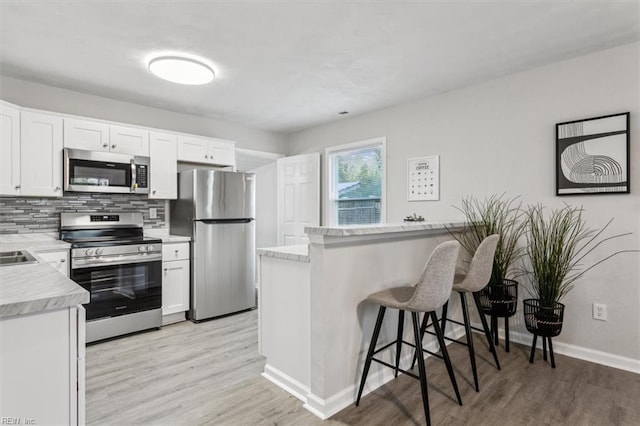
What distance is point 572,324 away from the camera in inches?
109

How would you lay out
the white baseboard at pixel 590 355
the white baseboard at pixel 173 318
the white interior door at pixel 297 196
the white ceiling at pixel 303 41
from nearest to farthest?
1. the white ceiling at pixel 303 41
2. the white baseboard at pixel 590 355
3. the white baseboard at pixel 173 318
4. the white interior door at pixel 297 196

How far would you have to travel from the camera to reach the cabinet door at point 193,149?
12.9 ft

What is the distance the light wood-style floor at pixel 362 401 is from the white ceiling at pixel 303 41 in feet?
7.92

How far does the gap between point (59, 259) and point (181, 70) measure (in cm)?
189

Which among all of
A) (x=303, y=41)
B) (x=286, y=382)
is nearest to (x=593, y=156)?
(x=303, y=41)

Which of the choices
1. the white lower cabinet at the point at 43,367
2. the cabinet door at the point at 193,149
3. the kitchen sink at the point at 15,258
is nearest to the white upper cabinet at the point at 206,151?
the cabinet door at the point at 193,149

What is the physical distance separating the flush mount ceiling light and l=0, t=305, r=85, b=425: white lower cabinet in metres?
2.24

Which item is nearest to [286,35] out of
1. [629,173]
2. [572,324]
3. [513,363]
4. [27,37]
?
[27,37]

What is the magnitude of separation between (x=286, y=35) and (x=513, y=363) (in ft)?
9.79

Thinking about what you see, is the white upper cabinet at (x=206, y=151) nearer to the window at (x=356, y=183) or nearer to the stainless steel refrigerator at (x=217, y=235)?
the stainless steel refrigerator at (x=217, y=235)

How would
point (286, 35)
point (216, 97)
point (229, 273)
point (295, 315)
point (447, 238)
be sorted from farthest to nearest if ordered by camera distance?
point (229, 273), point (216, 97), point (447, 238), point (286, 35), point (295, 315)

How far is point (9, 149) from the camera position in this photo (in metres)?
2.87

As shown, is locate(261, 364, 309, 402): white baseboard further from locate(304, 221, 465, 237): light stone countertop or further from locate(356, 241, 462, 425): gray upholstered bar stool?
locate(304, 221, 465, 237): light stone countertop

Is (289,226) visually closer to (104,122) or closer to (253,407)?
(104,122)
